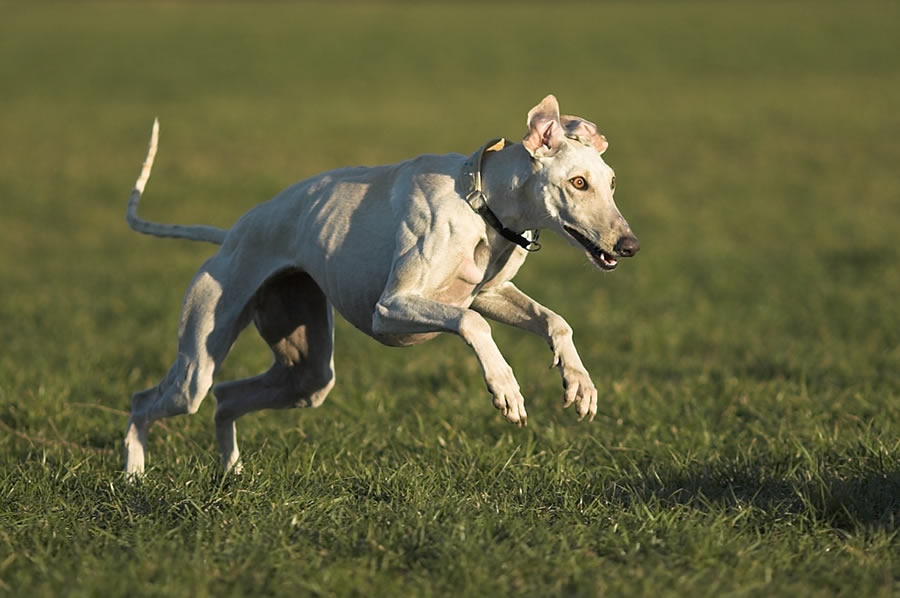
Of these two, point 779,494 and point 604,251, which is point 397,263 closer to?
point 604,251

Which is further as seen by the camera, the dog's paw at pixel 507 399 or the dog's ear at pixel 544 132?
the dog's ear at pixel 544 132

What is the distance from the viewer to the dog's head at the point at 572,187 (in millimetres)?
4980

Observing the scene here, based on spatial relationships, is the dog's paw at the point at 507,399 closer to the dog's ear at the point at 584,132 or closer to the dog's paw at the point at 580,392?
the dog's paw at the point at 580,392

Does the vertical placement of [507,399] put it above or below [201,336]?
above

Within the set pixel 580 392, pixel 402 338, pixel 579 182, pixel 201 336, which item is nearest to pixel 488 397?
pixel 201 336

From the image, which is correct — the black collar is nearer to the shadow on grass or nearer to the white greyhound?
the white greyhound

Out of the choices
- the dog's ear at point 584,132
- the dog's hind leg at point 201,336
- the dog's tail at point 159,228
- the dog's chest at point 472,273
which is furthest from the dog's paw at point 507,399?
the dog's tail at point 159,228

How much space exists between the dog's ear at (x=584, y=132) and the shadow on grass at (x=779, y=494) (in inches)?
58.4

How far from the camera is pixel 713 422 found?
7027 millimetres

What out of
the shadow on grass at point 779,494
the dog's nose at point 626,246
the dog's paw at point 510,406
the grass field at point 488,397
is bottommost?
the grass field at point 488,397

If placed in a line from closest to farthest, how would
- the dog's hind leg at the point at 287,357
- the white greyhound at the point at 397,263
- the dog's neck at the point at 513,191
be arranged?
the white greyhound at the point at 397,263 < the dog's neck at the point at 513,191 < the dog's hind leg at the point at 287,357

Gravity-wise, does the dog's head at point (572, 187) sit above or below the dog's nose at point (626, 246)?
above

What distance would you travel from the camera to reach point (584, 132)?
529cm

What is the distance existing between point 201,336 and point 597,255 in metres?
2.11
